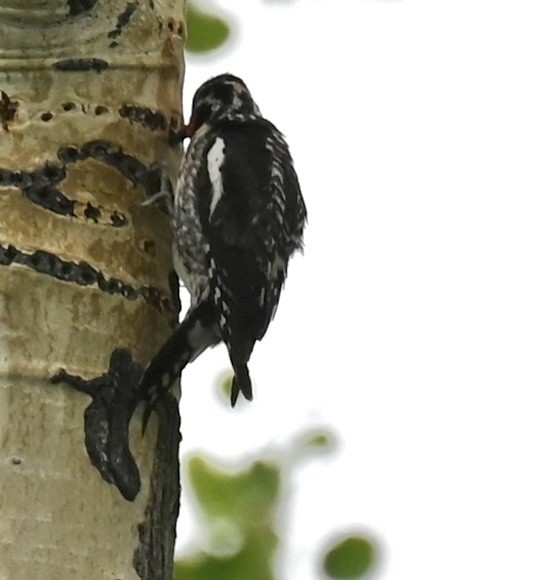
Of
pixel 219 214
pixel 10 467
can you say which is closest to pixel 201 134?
pixel 219 214

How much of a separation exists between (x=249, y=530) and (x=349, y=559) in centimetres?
14

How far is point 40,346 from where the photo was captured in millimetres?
2176

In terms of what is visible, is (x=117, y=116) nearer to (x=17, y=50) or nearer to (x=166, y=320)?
(x=17, y=50)

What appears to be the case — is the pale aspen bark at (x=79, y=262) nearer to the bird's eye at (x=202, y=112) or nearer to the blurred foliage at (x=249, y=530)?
the blurred foliage at (x=249, y=530)

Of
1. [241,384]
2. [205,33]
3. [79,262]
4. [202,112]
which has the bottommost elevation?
[241,384]

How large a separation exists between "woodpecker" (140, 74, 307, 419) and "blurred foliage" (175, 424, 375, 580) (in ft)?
1.27

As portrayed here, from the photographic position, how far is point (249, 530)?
1953mm

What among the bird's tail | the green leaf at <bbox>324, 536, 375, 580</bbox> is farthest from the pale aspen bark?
the green leaf at <bbox>324, 536, 375, 580</bbox>

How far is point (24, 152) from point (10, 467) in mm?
618

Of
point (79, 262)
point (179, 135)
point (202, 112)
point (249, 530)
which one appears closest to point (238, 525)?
point (249, 530)

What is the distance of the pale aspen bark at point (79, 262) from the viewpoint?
6.75ft

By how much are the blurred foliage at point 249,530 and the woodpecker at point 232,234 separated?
39cm

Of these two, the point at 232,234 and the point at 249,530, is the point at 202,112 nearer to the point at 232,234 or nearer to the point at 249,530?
the point at 232,234

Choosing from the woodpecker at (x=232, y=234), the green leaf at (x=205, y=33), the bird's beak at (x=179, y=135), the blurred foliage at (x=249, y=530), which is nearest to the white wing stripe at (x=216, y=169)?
the woodpecker at (x=232, y=234)
